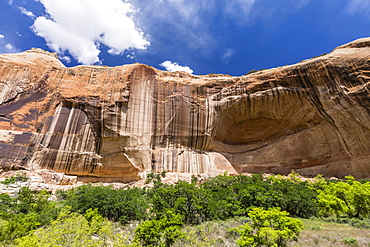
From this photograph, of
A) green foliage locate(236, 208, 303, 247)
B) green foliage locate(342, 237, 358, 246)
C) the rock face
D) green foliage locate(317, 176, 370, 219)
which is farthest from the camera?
the rock face

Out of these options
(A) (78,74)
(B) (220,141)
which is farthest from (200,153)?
(A) (78,74)

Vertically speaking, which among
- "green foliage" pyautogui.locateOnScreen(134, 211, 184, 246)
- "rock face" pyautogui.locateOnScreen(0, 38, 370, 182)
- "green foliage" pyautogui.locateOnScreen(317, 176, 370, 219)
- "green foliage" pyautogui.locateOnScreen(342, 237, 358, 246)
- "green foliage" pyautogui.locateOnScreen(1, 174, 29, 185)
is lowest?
"green foliage" pyautogui.locateOnScreen(342, 237, 358, 246)

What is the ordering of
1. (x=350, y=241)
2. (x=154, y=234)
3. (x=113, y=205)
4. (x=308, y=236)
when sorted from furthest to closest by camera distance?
(x=113, y=205), (x=308, y=236), (x=350, y=241), (x=154, y=234)

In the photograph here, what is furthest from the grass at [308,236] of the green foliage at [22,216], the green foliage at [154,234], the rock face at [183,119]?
the rock face at [183,119]

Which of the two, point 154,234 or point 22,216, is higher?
point 22,216

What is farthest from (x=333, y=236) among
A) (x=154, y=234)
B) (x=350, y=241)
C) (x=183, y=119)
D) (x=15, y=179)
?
(x=15, y=179)

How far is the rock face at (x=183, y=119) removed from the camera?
874 inches

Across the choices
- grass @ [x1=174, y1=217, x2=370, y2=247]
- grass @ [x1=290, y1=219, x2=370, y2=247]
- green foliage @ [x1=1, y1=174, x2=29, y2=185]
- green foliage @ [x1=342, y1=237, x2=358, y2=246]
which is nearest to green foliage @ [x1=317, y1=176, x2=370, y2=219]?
grass @ [x1=174, y1=217, x2=370, y2=247]

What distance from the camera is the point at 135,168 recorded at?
25.1 metres

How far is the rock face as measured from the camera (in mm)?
22203

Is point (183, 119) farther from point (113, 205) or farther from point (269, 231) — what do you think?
point (269, 231)

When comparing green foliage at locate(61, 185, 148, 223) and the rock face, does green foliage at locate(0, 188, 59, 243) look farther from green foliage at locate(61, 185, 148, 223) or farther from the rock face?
the rock face

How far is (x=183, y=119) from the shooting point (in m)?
28.2

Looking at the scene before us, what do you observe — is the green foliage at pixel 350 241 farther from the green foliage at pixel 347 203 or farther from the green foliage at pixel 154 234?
the green foliage at pixel 154 234
